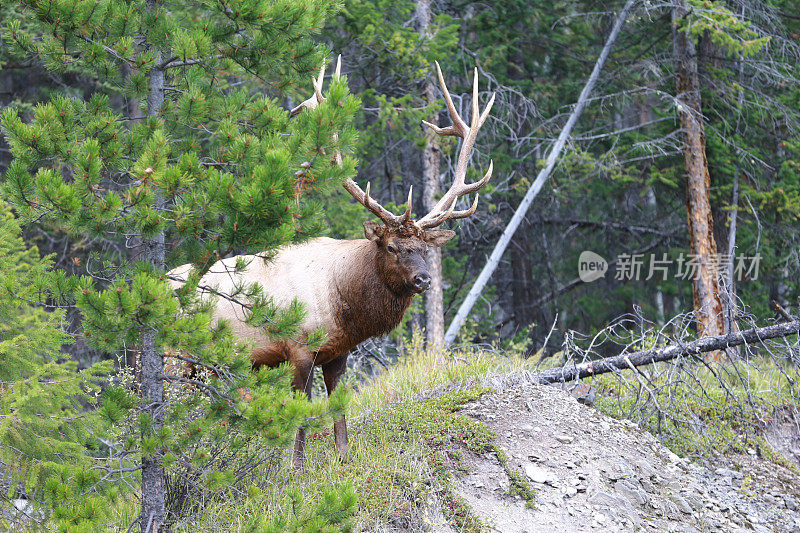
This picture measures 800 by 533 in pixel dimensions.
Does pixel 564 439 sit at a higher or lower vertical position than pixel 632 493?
higher

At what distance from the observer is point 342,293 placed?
5969mm

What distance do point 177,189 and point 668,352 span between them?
213 inches

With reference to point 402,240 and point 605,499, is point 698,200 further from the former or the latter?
point 402,240

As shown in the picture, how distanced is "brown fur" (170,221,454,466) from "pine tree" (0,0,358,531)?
2.77 ft

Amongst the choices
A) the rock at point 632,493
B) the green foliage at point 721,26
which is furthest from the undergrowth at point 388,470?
the green foliage at point 721,26

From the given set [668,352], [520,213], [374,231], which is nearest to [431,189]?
[520,213]

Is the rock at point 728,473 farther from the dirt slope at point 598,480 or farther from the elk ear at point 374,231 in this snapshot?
the elk ear at point 374,231

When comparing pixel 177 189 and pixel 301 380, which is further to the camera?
pixel 301 380

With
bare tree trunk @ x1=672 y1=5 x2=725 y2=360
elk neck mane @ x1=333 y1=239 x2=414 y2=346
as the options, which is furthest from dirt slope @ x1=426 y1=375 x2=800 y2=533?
bare tree trunk @ x1=672 y1=5 x2=725 y2=360

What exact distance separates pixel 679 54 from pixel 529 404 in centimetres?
789

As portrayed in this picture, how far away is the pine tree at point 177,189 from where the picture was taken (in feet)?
13.5

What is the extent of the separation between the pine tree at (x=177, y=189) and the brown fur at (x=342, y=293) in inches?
33.2

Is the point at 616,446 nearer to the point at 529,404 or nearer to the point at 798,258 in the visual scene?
the point at 529,404

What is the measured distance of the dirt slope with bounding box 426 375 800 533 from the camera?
5.68m
